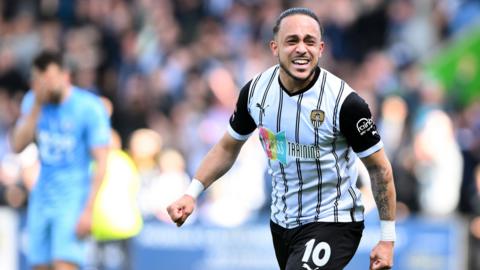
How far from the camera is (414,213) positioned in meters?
14.4

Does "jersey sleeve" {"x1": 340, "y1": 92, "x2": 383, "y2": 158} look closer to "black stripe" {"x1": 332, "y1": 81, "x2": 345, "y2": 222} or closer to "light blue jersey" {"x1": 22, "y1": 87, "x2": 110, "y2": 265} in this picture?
"black stripe" {"x1": 332, "y1": 81, "x2": 345, "y2": 222}

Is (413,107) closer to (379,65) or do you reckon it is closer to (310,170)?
(379,65)

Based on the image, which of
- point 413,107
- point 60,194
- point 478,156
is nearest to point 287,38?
point 60,194

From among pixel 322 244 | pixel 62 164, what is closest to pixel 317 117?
pixel 322 244

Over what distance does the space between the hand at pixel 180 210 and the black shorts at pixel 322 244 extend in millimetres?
625

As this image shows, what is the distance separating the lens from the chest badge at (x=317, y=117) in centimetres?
717

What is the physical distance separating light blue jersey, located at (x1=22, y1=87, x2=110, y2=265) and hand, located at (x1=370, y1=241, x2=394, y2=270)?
393 centimetres

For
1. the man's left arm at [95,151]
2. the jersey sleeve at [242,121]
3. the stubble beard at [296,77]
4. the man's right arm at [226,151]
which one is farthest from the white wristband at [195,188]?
the man's left arm at [95,151]

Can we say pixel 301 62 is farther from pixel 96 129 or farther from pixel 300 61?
pixel 96 129

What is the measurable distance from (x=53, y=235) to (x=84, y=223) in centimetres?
46

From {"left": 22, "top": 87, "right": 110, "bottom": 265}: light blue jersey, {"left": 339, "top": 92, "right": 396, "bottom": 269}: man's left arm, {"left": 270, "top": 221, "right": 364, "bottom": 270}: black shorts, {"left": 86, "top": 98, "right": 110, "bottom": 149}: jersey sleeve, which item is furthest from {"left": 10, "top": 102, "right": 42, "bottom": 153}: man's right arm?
{"left": 339, "top": 92, "right": 396, "bottom": 269}: man's left arm

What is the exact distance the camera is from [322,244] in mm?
7297

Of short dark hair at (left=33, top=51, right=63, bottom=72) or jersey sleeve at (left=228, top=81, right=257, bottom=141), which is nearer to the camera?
jersey sleeve at (left=228, top=81, right=257, bottom=141)

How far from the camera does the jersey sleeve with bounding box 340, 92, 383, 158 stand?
7.06 metres
